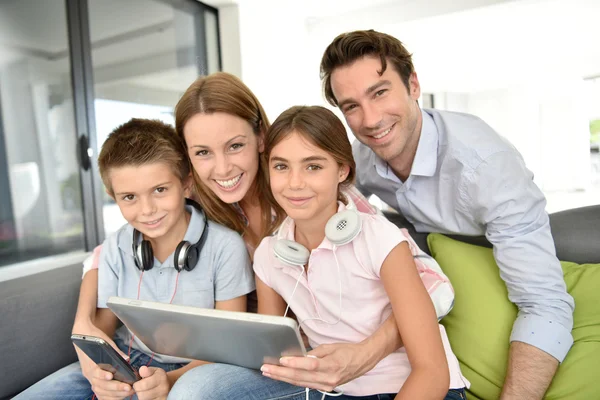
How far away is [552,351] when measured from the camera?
4.11 ft

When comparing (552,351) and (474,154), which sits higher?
(474,154)

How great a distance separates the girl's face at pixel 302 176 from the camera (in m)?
1.24

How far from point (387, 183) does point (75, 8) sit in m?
2.79

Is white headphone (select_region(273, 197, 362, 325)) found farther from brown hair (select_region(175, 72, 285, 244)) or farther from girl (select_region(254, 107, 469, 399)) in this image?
brown hair (select_region(175, 72, 285, 244))

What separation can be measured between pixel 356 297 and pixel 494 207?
→ 51 centimetres

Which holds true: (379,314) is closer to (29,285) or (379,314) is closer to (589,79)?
(29,285)

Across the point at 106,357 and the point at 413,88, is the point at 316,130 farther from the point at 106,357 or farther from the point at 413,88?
the point at 106,357

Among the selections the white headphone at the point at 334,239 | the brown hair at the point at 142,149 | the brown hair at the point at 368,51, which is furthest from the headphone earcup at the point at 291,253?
the brown hair at the point at 368,51

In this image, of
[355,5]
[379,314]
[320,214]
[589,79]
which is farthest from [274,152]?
[589,79]

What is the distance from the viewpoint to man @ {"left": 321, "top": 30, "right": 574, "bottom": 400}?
1.27 meters

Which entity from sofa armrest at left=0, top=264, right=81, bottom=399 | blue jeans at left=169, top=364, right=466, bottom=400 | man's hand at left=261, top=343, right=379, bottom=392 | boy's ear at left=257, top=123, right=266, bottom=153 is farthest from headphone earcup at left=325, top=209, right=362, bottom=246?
sofa armrest at left=0, top=264, right=81, bottom=399

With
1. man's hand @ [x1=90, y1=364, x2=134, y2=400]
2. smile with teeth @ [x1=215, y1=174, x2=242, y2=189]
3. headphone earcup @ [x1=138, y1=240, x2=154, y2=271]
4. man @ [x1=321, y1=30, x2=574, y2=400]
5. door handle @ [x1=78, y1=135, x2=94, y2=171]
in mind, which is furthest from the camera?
door handle @ [x1=78, y1=135, x2=94, y2=171]

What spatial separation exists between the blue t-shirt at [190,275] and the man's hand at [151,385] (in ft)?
0.84

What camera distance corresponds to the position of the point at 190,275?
144 centimetres
